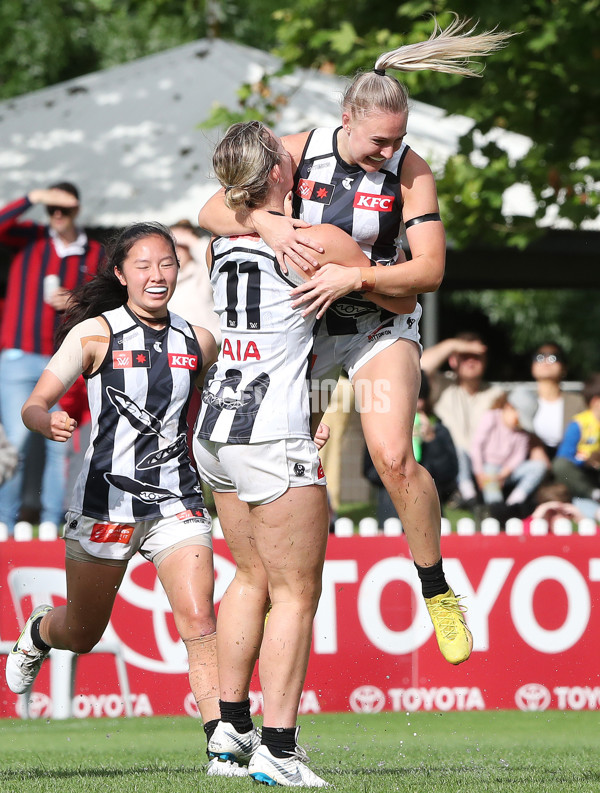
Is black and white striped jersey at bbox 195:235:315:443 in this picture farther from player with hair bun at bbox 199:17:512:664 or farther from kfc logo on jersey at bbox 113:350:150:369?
kfc logo on jersey at bbox 113:350:150:369

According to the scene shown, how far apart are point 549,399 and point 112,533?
22.9 ft

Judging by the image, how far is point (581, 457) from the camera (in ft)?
33.7

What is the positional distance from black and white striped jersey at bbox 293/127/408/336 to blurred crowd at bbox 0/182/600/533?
3164 millimetres

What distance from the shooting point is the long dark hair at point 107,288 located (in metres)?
5.39

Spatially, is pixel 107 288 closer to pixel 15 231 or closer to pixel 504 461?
pixel 15 231

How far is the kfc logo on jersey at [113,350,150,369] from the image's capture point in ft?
16.9

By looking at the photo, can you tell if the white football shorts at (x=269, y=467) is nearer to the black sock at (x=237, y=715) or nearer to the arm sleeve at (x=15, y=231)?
the black sock at (x=237, y=715)

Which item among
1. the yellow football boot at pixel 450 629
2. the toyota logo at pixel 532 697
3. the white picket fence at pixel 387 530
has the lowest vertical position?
the toyota logo at pixel 532 697

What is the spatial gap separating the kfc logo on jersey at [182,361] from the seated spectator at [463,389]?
18.3ft

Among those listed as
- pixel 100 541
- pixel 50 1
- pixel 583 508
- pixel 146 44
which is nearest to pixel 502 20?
pixel 583 508

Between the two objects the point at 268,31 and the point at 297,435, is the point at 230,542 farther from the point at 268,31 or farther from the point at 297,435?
the point at 268,31

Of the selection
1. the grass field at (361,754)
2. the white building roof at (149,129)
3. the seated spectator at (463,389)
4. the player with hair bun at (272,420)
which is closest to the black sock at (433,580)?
the player with hair bun at (272,420)

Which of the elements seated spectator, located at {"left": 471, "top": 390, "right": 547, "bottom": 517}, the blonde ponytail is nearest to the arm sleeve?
seated spectator, located at {"left": 471, "top": 390, "right": 547, "bottom": 517}

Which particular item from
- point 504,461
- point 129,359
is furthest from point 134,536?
point 504,461
